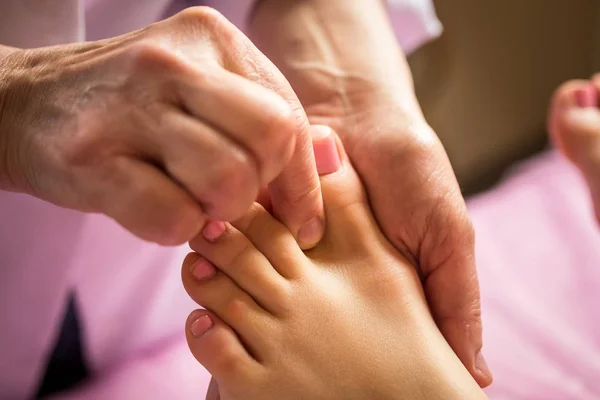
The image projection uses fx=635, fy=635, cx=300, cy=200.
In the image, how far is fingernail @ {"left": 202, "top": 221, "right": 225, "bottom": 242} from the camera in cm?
54

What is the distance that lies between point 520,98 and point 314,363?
4.33 ft

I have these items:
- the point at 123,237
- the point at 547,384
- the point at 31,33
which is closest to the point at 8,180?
the point at 31,33

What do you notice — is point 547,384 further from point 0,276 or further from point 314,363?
point 0,276

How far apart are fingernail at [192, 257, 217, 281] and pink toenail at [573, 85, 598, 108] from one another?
819 millimetres

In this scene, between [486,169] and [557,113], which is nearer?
[557,113]

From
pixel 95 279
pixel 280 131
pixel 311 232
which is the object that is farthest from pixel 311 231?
pixel 95 279

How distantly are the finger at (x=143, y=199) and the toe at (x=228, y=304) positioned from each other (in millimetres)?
148

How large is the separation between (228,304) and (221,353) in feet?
0.14

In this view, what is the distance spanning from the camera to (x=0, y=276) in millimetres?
710

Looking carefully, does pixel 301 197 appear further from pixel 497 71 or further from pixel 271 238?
pixel 497 71

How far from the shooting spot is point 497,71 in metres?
1.60

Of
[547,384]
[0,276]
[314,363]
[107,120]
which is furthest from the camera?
[547,384]

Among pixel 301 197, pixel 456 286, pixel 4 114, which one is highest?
pixel 4 114

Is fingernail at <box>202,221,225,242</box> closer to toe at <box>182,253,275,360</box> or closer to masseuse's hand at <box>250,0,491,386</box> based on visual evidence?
toe at <box>182,253,275,360</box>
